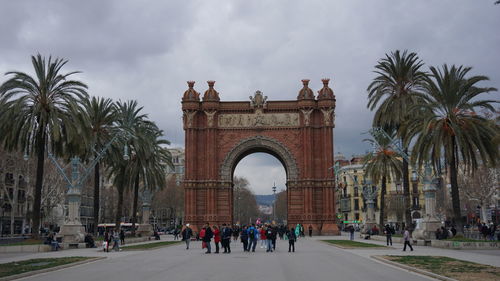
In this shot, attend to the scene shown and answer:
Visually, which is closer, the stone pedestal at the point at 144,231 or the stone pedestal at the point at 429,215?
the stone pedestal at the point at 429,215

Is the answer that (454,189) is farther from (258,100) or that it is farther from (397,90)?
(258,100)

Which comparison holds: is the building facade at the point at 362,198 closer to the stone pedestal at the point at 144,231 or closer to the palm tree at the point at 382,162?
the palm tree at the point at 382,162

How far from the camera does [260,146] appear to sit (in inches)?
2397

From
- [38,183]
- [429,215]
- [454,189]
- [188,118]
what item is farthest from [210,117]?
[454,189]

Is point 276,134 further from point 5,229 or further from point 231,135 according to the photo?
point 5,229

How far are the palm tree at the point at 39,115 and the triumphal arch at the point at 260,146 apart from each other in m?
25.2

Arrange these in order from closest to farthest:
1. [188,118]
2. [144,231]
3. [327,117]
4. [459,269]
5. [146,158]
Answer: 1. [459,269]
2. [146,158]
3. [144,231]
4. [327,117]
5. [188,118]

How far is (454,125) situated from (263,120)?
3001cm

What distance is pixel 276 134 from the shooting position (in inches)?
2393

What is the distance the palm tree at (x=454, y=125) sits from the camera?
32.9 meters

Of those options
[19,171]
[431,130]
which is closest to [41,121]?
[19,171]

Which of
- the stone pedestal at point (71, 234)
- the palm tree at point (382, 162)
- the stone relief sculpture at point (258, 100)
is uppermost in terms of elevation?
the stone relief sculpture at point (258, 100)

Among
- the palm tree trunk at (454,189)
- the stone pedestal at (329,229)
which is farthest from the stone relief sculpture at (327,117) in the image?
the palm tree trunk at (454,189)

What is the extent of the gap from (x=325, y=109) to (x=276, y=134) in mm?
6361
